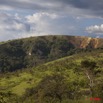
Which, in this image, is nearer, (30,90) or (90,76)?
(90,76)

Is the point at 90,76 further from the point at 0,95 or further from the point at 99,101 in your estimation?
the point at 0,95

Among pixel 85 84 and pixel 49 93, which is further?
pixel 85 84

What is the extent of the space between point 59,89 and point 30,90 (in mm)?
56165

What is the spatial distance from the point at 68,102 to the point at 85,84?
14601 cm

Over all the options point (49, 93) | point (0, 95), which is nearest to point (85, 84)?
point (49, 93)

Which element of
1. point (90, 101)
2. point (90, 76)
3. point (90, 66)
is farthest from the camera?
point (90, 76)

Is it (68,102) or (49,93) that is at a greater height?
(68,102)

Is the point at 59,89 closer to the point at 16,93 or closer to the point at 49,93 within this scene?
the point at 49,93

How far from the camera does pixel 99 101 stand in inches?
1756

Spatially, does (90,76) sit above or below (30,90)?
above

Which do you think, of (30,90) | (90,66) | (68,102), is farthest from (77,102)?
(30,90)

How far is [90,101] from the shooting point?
1751 inches

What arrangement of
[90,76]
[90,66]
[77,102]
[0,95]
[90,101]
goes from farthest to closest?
[90,76]
[90,66]
[77,102]
[90,101]
[0,95]

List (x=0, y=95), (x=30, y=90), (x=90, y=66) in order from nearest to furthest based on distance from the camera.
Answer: (x=0, y=95)
(x=90, y=66)
(x=30, y=90)
